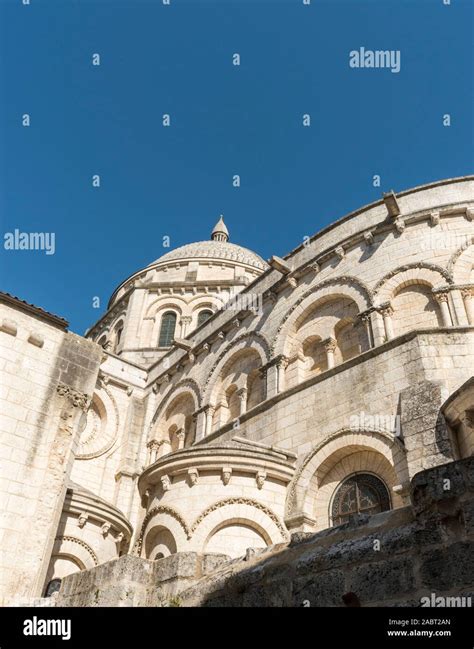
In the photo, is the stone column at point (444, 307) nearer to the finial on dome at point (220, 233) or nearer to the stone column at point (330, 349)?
the stone column at point (330, 349)

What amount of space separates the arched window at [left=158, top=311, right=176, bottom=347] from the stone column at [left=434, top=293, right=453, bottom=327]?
16998 mm

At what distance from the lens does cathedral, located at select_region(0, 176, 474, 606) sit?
10727 mm

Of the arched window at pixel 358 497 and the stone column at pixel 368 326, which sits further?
the stone column at pixel 368 326

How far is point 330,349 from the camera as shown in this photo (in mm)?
15719

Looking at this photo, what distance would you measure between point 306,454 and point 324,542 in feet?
25.6

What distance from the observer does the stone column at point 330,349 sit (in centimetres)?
1554

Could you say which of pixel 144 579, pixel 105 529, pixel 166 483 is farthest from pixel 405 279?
pixel 105 529

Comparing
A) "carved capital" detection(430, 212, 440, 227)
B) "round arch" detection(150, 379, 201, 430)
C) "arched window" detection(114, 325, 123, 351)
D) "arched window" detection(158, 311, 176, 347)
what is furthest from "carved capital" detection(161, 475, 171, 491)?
"arched window" detection(114, 325, 123, 351)

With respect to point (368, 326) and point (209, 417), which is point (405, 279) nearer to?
point (368, 326)

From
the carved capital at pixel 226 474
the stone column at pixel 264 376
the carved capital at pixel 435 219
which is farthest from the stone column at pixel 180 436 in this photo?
the carved capital at pixel 435 219

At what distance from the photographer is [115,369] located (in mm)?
23141

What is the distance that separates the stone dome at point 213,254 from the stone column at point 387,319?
19.3 metres

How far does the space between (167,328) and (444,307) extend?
58.7 ft
